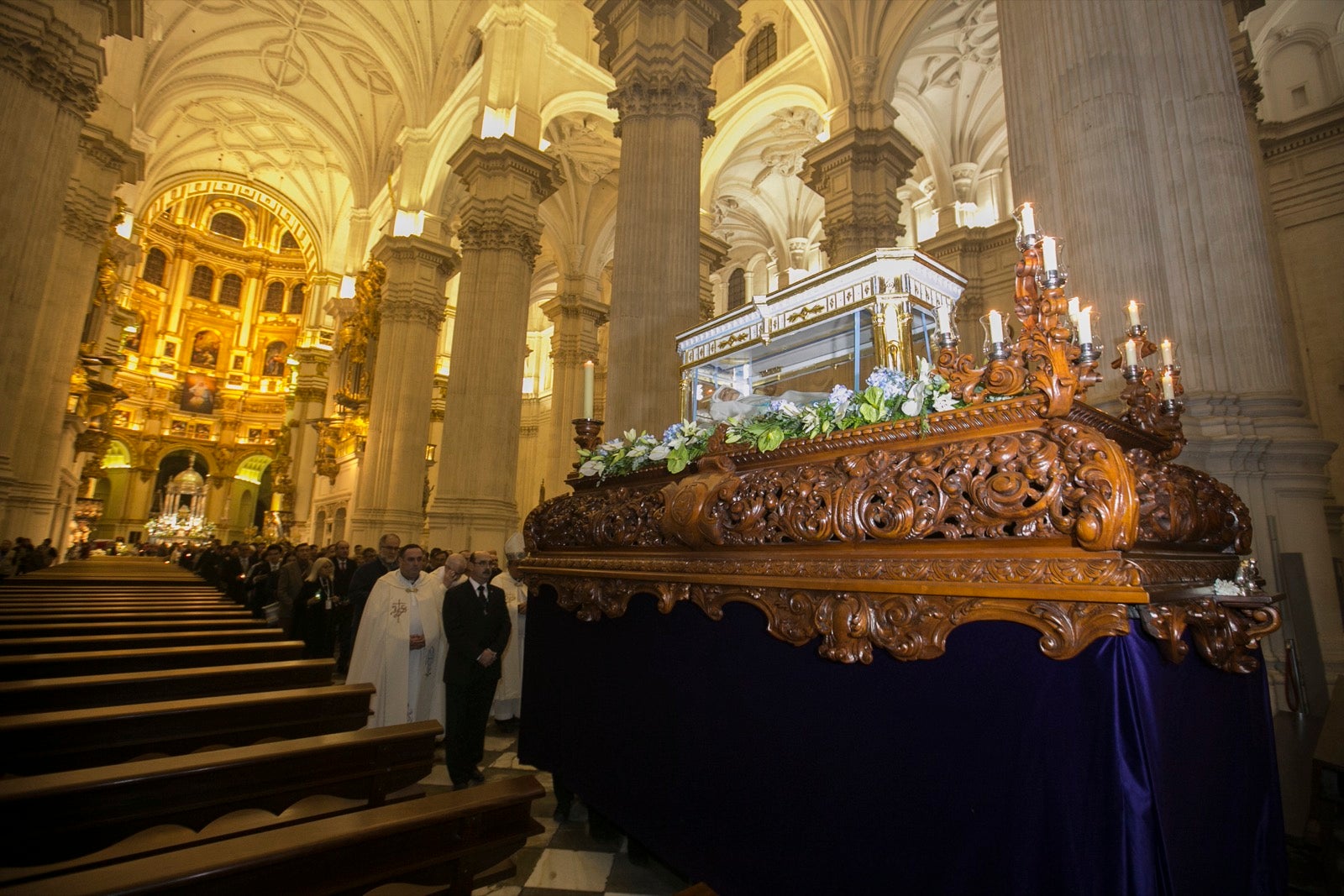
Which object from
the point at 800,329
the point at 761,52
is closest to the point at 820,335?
the point at 800,329

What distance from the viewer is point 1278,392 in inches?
168

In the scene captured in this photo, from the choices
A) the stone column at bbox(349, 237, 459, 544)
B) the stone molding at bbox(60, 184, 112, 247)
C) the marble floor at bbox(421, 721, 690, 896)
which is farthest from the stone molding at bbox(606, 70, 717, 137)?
the stone molding at bbox(60, 184, 112, 247)

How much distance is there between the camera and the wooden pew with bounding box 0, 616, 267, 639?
3963 mm

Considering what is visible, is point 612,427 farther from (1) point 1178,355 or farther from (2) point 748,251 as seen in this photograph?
(2) point 748,251

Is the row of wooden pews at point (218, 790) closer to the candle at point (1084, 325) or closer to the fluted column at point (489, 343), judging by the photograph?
the candle at point (1084, 325)

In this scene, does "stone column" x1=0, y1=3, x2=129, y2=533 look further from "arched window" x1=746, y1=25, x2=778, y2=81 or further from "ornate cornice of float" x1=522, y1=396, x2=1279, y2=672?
"arched window" x1=746, y1=25, x2=778, y2=81

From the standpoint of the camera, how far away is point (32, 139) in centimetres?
755

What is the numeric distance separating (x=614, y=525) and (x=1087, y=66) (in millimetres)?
4827

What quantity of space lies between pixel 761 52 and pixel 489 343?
10.6 meters

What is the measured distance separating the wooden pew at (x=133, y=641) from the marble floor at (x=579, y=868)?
8.11 feet

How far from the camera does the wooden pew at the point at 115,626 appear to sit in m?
3.96

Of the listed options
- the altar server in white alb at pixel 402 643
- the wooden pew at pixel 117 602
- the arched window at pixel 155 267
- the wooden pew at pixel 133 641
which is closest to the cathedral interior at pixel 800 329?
the altar server in white alb at pixel 402 643

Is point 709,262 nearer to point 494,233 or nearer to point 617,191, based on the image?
point 617,191

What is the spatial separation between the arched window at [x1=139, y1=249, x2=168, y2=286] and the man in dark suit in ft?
137
